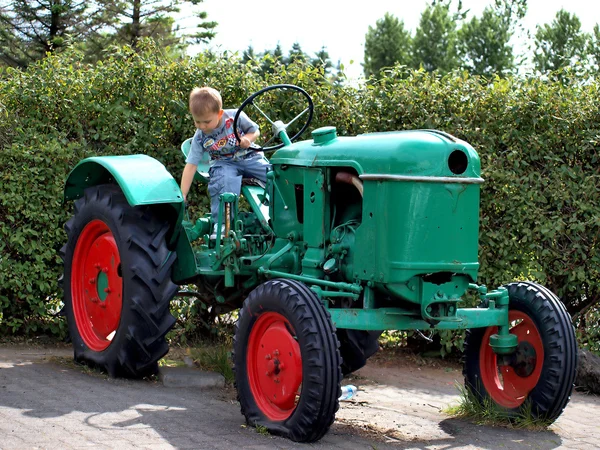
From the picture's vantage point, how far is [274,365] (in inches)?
191

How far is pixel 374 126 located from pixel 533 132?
4.32 feet

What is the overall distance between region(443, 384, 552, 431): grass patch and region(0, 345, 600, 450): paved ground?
84 mm

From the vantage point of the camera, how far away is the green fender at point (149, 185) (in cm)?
588

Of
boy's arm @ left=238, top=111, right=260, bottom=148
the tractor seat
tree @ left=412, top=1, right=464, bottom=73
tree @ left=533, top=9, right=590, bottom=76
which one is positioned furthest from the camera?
tree @ left=412, top=1, right=464, bottom=73

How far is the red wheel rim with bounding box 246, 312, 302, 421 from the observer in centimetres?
475

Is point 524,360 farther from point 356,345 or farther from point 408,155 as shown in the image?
point 408,155

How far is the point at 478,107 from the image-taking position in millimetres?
7617

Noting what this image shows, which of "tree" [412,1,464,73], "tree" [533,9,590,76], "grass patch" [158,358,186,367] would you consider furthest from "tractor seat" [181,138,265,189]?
"tree" [412,1,464,73]

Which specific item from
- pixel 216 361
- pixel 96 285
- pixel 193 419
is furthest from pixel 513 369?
pixel 96 285

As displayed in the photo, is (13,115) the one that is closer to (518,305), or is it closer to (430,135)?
(430,135)

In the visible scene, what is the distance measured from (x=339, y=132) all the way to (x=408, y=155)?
2985mm

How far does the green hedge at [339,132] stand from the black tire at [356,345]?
1610mm

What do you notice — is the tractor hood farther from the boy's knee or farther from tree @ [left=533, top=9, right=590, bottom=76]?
tree @ [left=533, top=9, right=590, bottom=76]

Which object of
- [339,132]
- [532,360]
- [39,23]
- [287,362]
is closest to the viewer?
[287,362]
